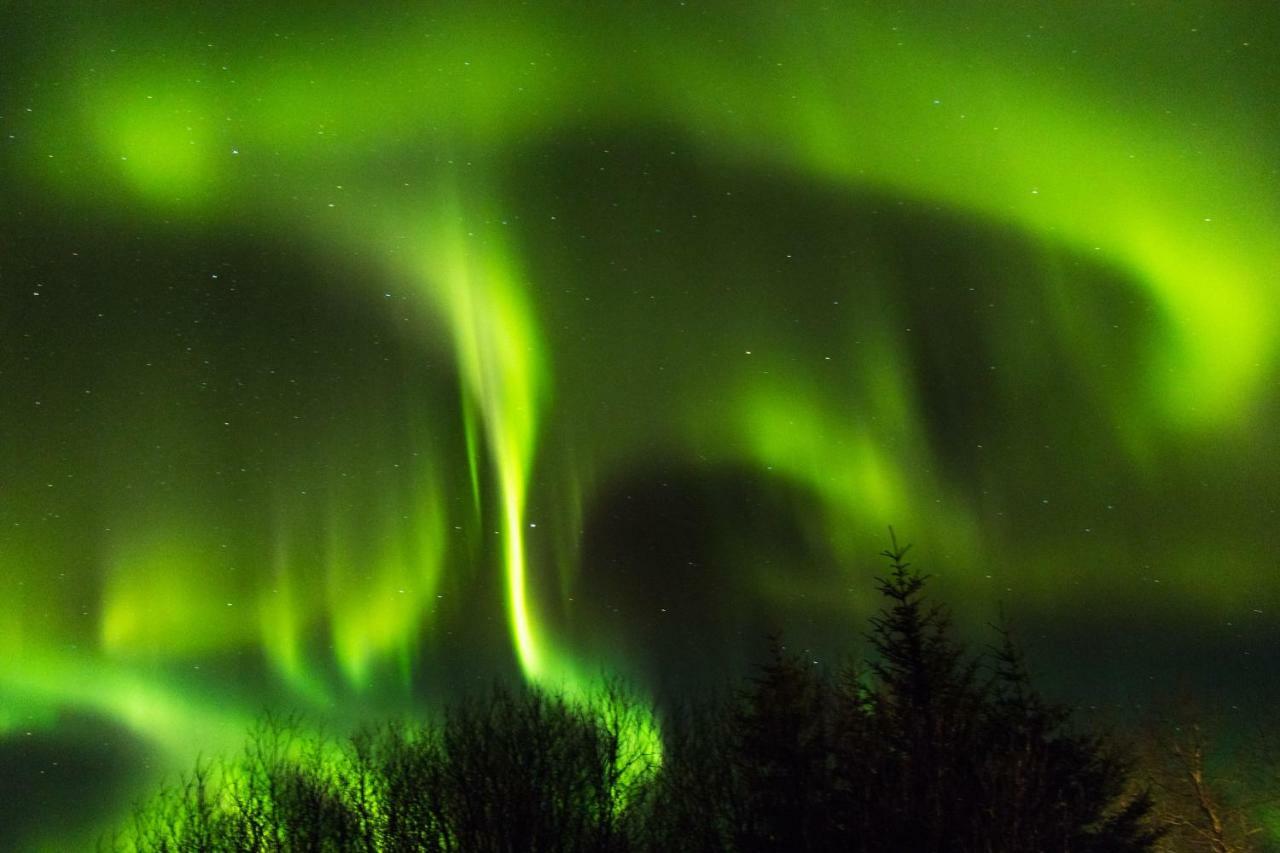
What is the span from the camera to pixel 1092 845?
2702 centimetres

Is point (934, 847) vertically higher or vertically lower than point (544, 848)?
lower

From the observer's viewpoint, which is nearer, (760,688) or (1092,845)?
(1092,845)

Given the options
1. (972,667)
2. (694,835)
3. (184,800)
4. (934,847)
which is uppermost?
(184,800)

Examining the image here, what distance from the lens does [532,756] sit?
120 feet

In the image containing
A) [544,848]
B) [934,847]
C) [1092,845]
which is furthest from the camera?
[544,848]

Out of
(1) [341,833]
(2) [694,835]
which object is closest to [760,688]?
(2) [694,835]

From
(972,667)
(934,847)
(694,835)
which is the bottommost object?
(934,847)

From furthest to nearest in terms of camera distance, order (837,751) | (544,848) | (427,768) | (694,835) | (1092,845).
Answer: (427,768), (544,848), (694,835), (1092,845), (837,751)

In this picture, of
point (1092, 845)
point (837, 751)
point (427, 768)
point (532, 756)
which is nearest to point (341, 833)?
point (427, 768)

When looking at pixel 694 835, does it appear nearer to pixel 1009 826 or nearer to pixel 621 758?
pixel 621 758

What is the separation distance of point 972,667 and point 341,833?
20.4 meters

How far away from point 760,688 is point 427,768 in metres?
12.9

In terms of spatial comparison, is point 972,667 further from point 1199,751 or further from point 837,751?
point 1199,751

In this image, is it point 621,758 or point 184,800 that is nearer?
point 621,758
